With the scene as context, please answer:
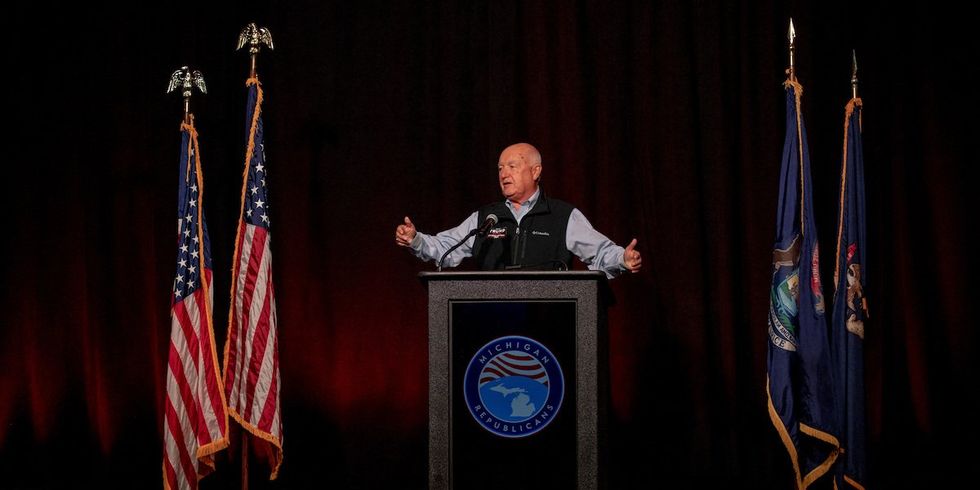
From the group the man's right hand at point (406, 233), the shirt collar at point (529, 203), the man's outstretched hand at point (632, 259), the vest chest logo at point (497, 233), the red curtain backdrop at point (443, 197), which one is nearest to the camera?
the man's outstretched hand at point (632, 259)

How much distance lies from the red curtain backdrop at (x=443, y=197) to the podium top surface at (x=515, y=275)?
181 cm

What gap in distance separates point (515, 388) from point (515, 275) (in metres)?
0.38

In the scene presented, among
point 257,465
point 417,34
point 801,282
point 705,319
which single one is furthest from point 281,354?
point 801,282

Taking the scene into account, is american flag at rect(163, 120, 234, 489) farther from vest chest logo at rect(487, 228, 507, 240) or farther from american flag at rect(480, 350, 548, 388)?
american flag at rect(480, 350, 548, 388)

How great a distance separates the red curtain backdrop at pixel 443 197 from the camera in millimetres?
4621

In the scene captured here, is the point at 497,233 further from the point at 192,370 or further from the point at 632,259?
the point at 192,370

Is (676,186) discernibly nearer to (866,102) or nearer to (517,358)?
(866,102)

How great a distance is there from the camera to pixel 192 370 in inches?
154

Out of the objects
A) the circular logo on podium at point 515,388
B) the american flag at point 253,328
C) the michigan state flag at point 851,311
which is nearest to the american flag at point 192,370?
the american flag at point 253,328

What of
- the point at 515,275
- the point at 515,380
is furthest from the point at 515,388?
the point at 515,275

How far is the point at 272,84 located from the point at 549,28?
1610 millimetres

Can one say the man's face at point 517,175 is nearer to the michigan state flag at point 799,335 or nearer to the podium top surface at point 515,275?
the podium top surface at point 515,275

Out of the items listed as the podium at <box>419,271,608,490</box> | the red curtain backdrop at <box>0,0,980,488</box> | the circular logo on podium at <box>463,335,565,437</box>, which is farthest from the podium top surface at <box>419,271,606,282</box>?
the red curtain backdrop at <box>0,0,980,488</box>

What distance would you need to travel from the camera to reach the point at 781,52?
4828 millimetres
